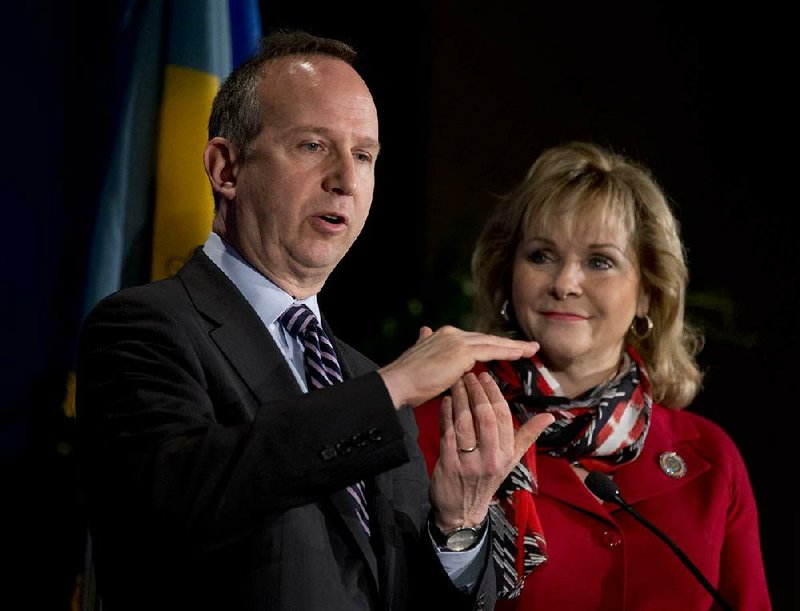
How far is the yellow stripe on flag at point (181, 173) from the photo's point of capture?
2.19m

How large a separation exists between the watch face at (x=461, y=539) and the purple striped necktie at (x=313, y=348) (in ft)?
0.52

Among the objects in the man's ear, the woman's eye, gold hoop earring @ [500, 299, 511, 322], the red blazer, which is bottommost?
Result: the red blazer

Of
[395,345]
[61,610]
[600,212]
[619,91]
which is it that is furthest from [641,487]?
[619,91]

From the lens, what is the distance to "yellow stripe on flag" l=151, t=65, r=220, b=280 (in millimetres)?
2193

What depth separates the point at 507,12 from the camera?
146 inches

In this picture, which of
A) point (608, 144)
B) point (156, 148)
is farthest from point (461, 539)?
point (608, 144)

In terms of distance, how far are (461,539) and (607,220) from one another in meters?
1.00

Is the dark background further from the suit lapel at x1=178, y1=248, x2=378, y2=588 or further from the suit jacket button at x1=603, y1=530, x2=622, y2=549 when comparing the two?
the suit lapel at x1=178, y1=248, x2=378, y2=588

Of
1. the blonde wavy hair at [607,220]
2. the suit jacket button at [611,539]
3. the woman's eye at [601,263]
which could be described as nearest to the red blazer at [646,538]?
the suit jacket button at [611,539]

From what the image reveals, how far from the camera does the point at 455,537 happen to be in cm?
164

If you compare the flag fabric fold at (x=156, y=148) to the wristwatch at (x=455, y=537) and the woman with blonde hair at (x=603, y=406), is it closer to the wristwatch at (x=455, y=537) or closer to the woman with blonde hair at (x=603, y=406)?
the woman with blonde hair at (x=603, y=406)

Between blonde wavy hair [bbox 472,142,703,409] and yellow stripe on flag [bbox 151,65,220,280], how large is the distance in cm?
70

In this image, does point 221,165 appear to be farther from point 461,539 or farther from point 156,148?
point 461,539

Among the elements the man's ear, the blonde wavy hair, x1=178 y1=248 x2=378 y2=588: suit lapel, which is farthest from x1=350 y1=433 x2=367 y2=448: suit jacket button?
the blonde wavy hair
